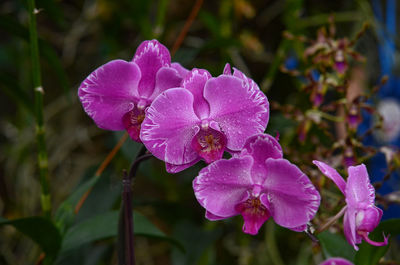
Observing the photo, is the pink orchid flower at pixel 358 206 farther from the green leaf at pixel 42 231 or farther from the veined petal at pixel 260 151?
the green leaf at pixel 42 231

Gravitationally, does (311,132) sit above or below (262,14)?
below

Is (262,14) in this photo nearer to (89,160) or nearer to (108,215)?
(89,160)

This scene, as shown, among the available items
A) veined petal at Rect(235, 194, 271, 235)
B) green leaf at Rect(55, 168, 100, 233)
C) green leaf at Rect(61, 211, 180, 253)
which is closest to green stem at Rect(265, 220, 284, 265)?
green leaf at Rect(61, 211, 180, 253)

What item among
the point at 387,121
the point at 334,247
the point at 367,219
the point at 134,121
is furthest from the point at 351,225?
the point at 387,121

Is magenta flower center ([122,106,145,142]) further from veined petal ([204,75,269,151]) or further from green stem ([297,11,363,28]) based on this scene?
green stem ([297,11,363,28])

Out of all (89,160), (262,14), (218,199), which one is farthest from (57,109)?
(218,199)
